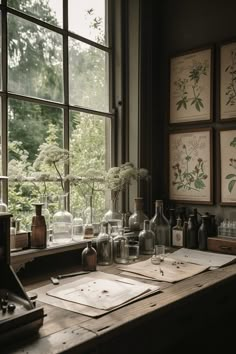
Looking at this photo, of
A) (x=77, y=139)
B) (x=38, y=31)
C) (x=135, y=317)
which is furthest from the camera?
(x=77, y=139)

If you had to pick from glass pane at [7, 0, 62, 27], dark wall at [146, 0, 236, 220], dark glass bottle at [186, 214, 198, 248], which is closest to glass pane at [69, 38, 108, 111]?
glass pane at [7, 0, 62, 27]

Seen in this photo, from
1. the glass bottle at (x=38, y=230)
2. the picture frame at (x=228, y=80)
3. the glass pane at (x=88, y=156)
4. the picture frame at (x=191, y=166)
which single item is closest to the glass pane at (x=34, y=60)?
the glass pane at (x=88, y=156)

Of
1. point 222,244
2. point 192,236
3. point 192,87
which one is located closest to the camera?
point 222,244

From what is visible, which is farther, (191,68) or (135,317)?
(191,68)

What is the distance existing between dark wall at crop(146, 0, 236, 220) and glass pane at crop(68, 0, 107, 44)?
0.38 meters

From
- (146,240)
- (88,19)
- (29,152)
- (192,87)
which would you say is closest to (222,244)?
(146,240)

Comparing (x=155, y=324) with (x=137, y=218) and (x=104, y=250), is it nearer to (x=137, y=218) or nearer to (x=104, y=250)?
(x=104, y=250)

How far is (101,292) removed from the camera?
4.91 ft

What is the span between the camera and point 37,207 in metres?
1.82

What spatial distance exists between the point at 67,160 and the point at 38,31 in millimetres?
756

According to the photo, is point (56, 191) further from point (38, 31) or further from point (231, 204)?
point (231, 204)

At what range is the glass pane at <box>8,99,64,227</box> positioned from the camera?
199 cm

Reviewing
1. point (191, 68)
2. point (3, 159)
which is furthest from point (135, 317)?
point (191, 68)

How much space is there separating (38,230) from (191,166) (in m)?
1.21
